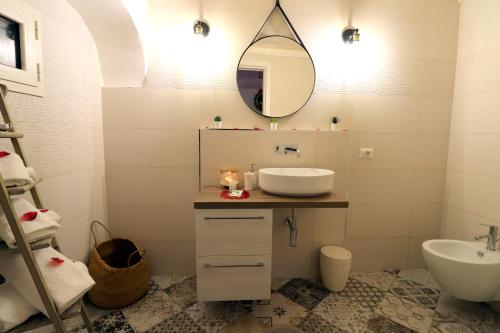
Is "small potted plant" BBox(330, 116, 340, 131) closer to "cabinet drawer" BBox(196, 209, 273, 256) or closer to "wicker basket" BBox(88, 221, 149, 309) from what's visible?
"cabinet drawer" BBox(196, 209, 273, 256)

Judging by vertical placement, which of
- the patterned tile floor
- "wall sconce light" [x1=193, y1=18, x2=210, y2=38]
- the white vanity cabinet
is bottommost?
the patterned tile floor

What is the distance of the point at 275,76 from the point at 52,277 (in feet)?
5.74

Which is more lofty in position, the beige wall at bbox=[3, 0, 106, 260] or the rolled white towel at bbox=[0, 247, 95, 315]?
the beige wall at bbox=[3, 0, 106, 260]

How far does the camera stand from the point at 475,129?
1.78 metres

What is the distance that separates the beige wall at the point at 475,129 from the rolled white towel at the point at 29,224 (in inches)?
100

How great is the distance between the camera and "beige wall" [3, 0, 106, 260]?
1.26 m

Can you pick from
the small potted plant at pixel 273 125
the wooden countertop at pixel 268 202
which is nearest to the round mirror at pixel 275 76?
the small potted plant at pixel 273 125

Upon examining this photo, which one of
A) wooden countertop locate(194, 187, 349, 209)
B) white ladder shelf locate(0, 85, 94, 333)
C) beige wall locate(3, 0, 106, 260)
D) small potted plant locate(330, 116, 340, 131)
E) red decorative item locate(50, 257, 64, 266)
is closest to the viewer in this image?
white ladder shelf locate(0, 85, 94, 333)

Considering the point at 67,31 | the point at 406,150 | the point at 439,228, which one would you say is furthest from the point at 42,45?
the point at 439,228

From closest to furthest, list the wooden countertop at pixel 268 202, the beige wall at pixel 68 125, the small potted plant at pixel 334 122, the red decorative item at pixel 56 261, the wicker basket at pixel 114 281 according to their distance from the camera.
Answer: the red decorative item at pixel 56 261 < the beige wall at pixel 68 125 < the wooden countertop at pixel 268 202 < the wicker basket at pixel 114 281 < the small potted plant at pixel 334 122

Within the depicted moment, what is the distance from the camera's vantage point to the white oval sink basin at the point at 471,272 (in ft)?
4.56

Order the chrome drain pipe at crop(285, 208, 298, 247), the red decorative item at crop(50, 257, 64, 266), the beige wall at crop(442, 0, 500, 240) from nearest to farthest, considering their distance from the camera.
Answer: the red decorative item at crop(50, 257, 64, 266) → the beige wall at crop(442, 0, 500, 240) → the chrome drain pipe at crop(285, 208, 298, 247)

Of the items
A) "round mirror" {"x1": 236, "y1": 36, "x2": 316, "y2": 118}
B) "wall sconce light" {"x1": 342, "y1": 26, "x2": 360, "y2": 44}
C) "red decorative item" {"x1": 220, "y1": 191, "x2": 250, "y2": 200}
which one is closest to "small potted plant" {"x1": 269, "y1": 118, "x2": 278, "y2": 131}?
"round mirror" {"x1": 236, "y1": 36, "x2": 316, "y2": 118}

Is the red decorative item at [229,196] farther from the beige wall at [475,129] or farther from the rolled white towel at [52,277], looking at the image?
the beige wall at [475,129]
